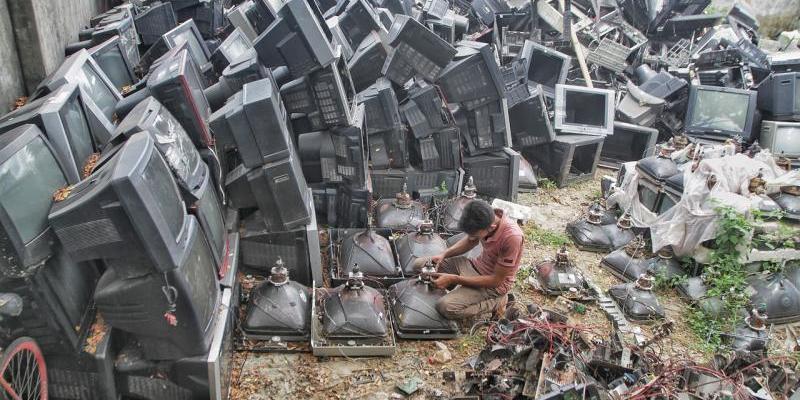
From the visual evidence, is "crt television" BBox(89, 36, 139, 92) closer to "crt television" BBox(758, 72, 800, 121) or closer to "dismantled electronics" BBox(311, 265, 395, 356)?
"dismantled electronics" BBox(311, 265, 395, 356)

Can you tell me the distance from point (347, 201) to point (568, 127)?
3139mm

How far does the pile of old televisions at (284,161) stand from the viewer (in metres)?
2.61

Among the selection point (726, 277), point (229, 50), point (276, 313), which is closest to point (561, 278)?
point (726, 277)

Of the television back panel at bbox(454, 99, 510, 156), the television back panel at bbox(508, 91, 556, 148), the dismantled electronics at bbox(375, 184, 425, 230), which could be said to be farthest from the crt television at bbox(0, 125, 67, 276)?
the television back panel at bbox(508, 91, 556, 148)

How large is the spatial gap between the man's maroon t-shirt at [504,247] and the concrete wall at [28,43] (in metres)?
4.22

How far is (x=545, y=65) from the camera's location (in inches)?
294

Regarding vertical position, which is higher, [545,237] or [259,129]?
[259,129]

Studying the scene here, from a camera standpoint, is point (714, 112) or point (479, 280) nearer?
point (479, 280)

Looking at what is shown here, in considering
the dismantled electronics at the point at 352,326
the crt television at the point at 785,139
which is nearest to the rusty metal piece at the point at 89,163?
the dismantled electronics at the point at 352,326

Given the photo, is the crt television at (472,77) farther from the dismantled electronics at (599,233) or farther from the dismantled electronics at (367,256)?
the dismantled electronics at (367,256)

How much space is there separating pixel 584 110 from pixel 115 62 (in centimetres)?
523

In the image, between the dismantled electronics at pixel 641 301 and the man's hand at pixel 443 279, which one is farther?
the dismantled electronics at pixel 641 301

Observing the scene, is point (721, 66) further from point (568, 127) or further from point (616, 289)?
point (616, 289)

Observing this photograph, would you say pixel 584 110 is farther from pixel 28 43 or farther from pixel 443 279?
pixel 28 43
